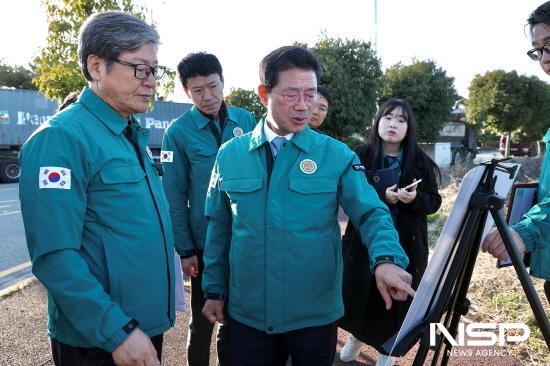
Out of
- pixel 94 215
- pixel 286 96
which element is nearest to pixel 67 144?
pixel 94 215

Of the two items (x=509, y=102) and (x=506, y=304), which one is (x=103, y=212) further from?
(x=509, y=102)

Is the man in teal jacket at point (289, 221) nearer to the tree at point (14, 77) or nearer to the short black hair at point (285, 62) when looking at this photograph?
the short black hair at point (285, 62)

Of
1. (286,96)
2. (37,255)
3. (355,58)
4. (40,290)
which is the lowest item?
(40,290)

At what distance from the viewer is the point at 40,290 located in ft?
16.0

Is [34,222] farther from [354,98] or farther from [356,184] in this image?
[354,98]

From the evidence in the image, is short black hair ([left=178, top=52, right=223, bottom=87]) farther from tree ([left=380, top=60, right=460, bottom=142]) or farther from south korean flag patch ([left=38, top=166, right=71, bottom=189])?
tree ([left=380, top=60, right=460, bottom=142])

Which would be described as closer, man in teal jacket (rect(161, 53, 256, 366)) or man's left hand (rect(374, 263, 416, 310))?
man's left hand (rect(374, 263, 416, 310))

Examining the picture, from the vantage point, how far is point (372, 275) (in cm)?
295

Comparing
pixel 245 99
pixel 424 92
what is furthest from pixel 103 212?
pixel 424 92

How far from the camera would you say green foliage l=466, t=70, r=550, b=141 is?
1967cm

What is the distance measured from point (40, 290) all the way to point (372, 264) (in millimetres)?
4447

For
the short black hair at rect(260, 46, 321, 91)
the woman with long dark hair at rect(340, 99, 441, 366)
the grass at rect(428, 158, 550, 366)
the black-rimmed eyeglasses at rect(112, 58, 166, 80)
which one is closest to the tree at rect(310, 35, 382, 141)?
the grass at rect(428, 158, 550, 366)

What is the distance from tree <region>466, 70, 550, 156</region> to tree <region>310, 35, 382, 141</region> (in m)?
5.62

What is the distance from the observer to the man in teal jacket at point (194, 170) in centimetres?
292
